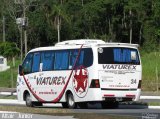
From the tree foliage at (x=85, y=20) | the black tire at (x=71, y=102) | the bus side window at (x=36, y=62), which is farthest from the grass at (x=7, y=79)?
the tree foliage at (x=85, y=20)

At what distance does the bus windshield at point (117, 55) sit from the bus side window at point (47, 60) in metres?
3.31

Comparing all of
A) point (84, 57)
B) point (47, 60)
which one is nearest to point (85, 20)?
point (47, 60)

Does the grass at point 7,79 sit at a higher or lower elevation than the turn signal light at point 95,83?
lower

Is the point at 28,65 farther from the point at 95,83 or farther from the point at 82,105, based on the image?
the point at 95,83

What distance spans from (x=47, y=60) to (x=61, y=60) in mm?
1098

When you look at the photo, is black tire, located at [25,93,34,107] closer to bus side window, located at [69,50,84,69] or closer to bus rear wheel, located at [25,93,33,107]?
bus rear wheel, located at [25,93,33,107]

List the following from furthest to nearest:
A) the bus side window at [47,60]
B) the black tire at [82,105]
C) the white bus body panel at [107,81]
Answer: the bus side window at [47,60] < the black tire at [82,105] < the white bus body panel at [107,81]

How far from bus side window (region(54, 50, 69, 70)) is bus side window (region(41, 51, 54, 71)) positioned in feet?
0.99

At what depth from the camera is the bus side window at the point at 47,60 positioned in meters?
26.8

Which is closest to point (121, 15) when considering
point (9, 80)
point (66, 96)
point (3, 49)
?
point (3, 49)

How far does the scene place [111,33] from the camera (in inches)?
3300

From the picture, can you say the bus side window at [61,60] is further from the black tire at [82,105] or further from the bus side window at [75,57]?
the black tire at [82,105]

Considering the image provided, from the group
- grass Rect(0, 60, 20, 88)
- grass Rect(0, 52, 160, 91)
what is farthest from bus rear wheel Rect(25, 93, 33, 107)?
grass Rect(0, 60, 20, 88)

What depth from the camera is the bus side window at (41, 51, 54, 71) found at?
88.0 ft
